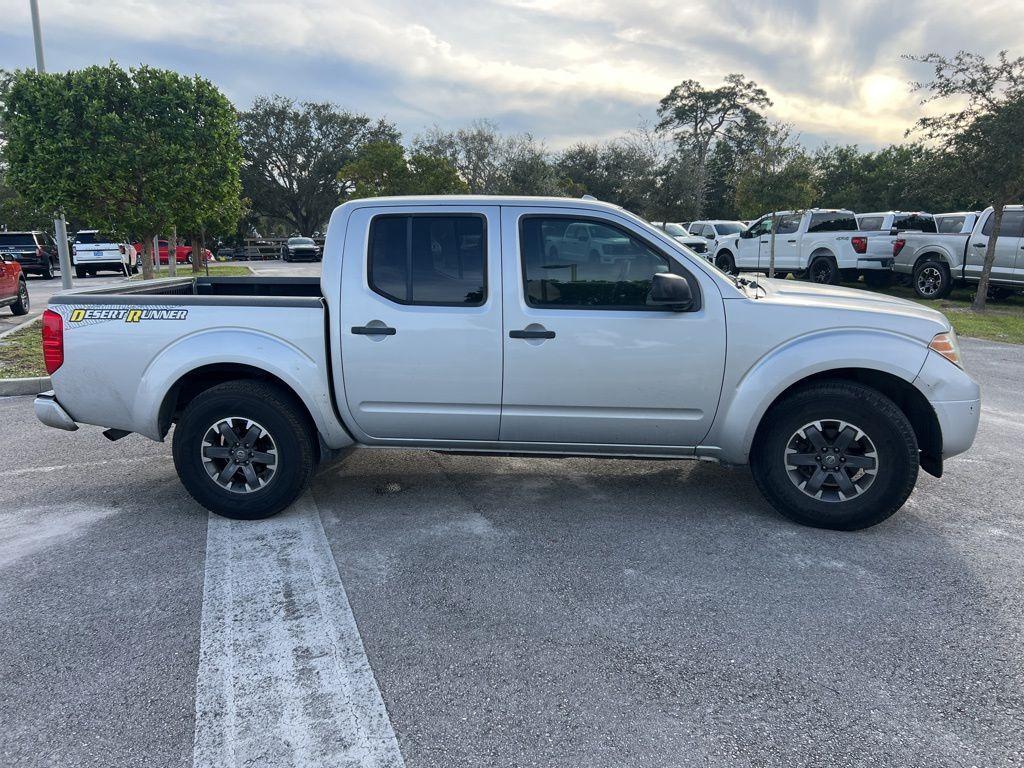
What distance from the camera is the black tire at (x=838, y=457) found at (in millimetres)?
3945

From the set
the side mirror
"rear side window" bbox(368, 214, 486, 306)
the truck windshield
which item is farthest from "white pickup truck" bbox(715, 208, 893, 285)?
the truck windshield

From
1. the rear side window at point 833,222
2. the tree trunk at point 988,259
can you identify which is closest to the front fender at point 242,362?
the tree trunk at point 988,259

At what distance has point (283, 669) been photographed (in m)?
2.81

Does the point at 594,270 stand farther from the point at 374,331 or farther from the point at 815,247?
the point at 815,247

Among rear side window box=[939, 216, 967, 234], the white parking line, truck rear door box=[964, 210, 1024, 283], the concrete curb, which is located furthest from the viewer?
→ rear side window box=[939, 216, 967, 234]

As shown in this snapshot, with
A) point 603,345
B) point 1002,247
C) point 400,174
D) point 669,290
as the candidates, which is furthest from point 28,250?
point 1002,247

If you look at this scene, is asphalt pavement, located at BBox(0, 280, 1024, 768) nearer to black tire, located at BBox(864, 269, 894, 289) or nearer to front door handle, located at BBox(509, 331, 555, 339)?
front door handle, located at BBox(509, 331, 555, 339)

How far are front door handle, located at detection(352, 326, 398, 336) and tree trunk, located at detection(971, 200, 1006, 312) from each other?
1548 cm

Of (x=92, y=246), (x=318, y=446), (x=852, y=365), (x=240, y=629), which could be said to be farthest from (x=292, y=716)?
(x=92, y=246)

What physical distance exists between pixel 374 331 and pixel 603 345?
4.41ft

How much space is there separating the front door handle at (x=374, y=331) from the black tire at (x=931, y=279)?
16513mm

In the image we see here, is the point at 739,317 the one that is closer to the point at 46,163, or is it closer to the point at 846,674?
the point at 846,674

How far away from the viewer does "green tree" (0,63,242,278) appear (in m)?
10.4

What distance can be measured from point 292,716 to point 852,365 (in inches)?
131
